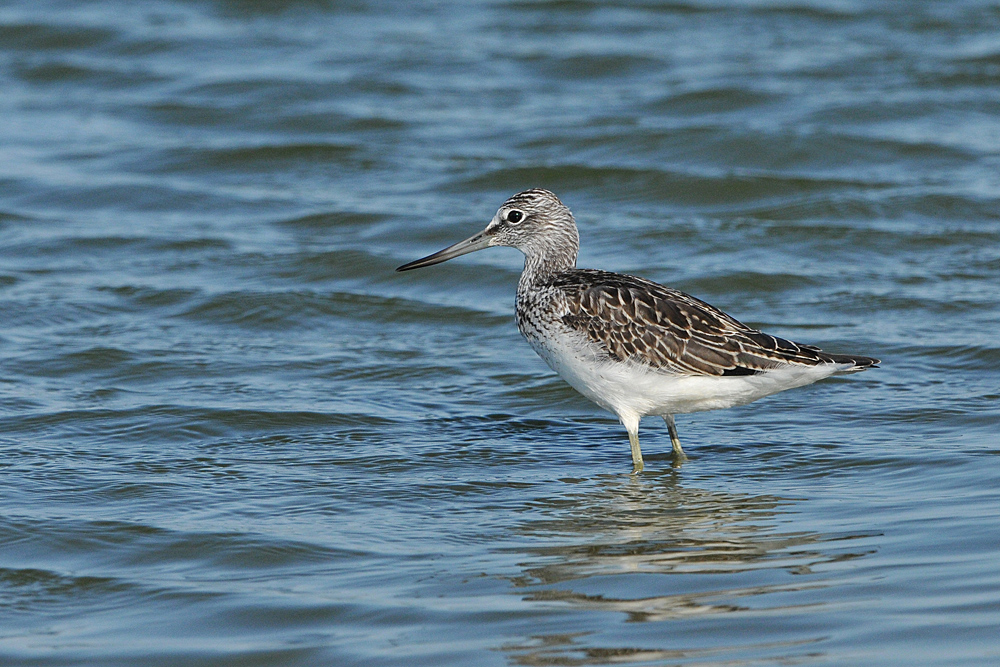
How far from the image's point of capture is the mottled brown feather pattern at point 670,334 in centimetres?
778

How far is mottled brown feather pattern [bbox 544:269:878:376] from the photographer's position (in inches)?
306

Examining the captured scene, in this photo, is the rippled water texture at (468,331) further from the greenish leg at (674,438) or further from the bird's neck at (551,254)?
Answer: the bird's neck at (551,254)

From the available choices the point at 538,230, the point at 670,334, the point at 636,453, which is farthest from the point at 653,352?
the point at 538,230

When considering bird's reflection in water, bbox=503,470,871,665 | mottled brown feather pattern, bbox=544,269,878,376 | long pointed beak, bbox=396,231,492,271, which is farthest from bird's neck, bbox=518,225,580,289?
bird's reflection in water, bbox=503,470,871,665

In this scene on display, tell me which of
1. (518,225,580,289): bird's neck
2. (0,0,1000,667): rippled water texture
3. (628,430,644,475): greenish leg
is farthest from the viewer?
(518,225,580,289): bird's neck

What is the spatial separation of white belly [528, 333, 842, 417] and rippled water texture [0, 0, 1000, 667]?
436 millimetres

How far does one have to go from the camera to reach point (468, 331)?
37.1ft

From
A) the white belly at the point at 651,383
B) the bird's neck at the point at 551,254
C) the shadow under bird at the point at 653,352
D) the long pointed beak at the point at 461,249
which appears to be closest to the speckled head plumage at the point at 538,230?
the bird's neck at the point at 551,254

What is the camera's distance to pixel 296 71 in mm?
18688

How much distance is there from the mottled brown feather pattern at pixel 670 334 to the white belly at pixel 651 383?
0.05 m

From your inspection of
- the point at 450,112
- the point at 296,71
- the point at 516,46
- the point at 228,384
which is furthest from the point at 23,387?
the point at 516,46

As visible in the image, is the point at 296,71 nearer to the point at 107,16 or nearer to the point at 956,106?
the point at 107,16

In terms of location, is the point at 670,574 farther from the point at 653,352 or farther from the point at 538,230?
the point at 538,230

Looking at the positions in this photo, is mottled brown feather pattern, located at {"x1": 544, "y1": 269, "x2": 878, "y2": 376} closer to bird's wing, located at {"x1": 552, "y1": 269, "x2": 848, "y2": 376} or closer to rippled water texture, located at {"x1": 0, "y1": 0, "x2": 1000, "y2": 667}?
bird's wing, located at {"x1": 552, "y1": 269, "x2": 848, "y2": 376}
